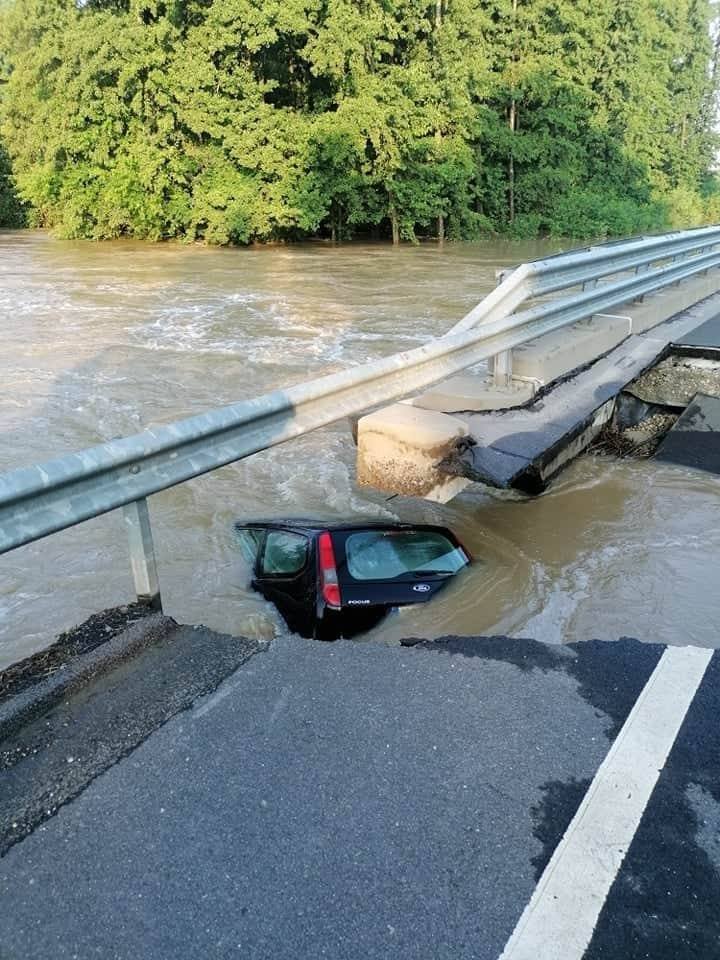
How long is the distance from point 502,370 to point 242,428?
2.98 meters

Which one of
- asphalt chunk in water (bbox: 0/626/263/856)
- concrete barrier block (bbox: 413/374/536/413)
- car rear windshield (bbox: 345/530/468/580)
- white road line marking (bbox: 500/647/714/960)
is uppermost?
concrete barrier block (bbox: 413/374/536/413)

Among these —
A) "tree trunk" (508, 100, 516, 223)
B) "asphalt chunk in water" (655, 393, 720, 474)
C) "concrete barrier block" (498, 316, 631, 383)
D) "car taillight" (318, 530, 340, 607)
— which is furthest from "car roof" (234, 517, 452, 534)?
"tree trunk" (508, 100, 516, 223)

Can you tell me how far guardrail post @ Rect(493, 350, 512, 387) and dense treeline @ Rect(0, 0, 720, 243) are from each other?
71.2 ft

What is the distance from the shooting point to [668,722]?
251cm

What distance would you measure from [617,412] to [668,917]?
555 centimetres

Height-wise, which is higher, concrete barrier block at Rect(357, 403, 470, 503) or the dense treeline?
the dense treeline

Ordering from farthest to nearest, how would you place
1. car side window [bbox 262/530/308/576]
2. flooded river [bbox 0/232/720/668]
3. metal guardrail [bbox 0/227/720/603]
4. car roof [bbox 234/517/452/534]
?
car side window [bbox 262/530/308/576] → car roof [bbox 234/517/452/534] → flooded river [bbox 0/232/720/668] → metal guardrail [bbox 0/227/720/603]

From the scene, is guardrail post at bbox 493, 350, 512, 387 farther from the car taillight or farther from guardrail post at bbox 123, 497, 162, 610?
guardrail post at bbox 123, 497, 162, 610

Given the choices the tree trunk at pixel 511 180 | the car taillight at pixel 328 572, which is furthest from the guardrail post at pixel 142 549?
the tree trunk at pixel 511 180

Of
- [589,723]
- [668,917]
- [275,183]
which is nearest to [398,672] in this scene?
[589,723]

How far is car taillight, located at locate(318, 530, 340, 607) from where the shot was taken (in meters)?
4.31

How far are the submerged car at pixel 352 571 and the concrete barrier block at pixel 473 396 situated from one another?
3.16 feet

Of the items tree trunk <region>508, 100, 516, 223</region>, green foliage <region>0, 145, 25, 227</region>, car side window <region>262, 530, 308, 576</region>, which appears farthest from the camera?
green foliage <region>0, 145, 25, 227</region>

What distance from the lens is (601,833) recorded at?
2053 mm
